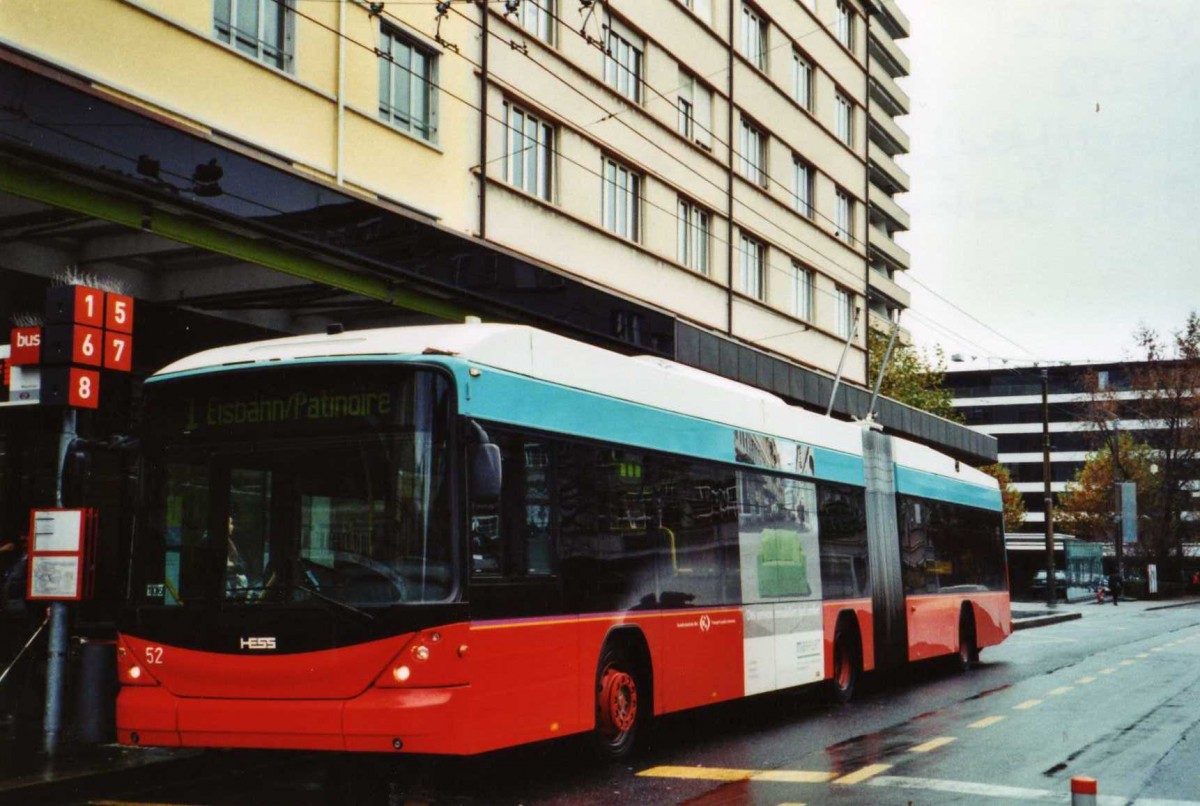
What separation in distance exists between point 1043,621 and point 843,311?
33.4 ft

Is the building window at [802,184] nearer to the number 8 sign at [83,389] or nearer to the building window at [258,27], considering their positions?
the building window at [258,27]

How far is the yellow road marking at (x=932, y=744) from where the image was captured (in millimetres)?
11750

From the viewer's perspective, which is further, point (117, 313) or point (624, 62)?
point (624, 62)

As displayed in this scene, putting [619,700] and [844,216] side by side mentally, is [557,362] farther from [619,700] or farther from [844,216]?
[844,216]

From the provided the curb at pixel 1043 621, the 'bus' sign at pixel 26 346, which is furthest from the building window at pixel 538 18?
the curb at pixel 1043 621

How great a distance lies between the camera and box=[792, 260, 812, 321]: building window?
36.2 m

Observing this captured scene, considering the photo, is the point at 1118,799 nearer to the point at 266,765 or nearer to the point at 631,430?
the point at 631,430

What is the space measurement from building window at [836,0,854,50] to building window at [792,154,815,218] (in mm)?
4966

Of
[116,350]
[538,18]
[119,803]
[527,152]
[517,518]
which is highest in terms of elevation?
[538,18]

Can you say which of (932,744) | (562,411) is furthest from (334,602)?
(932,744)

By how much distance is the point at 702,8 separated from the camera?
31.3 metres

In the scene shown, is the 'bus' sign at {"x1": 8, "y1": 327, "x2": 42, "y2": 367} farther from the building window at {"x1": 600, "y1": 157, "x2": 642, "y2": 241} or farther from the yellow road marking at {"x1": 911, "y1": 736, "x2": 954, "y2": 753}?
the building window at {"x1": 600, "y1": 157, "x2": 642, "y2": 241}

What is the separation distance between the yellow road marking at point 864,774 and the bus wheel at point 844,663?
510 centimetres

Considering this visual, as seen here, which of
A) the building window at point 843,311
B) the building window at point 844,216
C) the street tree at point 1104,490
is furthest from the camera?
the street tree at point 1104,490
